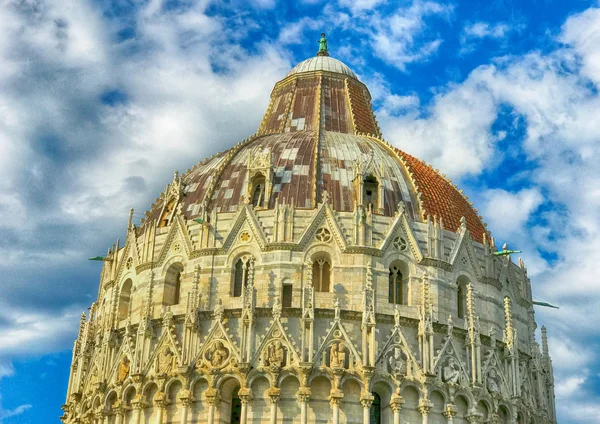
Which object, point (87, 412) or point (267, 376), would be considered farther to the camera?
point (87, 412)

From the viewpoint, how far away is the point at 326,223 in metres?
47.7

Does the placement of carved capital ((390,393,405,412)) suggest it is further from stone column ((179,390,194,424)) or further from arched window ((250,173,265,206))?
arched window ((250,173,265,206))

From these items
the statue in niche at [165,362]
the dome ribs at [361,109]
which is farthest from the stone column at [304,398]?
the dome ribs at [361,109]

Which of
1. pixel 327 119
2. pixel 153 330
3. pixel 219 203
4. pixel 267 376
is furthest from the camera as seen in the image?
pixel 327 119

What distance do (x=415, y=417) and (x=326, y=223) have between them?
34.7 ft

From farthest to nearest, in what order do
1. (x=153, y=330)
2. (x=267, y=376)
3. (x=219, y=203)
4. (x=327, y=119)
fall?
(x=327, y=119)
(x=219, y=203)
(x=153, y=330)
(x=267, y=376)

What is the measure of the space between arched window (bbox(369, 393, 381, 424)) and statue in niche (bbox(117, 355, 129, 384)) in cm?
1261

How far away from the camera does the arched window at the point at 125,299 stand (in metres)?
51.3

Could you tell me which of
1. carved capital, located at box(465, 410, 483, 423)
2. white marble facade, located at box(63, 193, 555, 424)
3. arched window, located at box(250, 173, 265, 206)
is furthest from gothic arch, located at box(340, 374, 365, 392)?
arched window, located at box(250, 173, 265, 206)

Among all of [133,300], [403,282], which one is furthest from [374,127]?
[133,300]

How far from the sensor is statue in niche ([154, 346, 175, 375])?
45.8 m

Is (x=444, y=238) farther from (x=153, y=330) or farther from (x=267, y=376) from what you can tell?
(x=153, y=330)

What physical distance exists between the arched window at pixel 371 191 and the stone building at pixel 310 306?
0.08 meters

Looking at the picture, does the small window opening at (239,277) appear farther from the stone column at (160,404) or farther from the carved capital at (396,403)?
the carved capital at (396,403)
